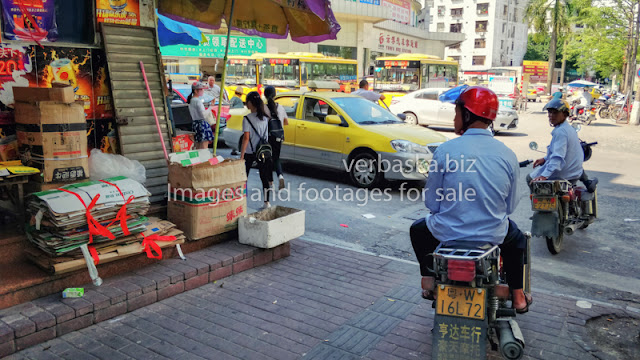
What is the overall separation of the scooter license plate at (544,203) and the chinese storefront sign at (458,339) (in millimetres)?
3395

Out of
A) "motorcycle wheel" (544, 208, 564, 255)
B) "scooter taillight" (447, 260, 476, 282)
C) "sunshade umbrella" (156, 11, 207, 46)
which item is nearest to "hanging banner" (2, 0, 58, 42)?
"scooter taillight" (447, 260, 476, 282)

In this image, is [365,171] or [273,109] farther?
[365,171]

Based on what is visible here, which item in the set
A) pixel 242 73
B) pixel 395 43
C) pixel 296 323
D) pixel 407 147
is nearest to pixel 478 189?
pixel 296 323

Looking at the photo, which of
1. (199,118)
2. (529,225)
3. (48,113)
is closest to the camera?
(48,113)

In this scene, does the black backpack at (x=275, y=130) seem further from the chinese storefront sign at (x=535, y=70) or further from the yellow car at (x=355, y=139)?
the chinese storefront sign at (x=535, y=70)

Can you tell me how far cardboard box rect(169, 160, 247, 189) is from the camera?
4930 millimetres

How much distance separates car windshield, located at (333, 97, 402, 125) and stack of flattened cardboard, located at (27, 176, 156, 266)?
5.77 metres

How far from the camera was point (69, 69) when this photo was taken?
16.7 ft

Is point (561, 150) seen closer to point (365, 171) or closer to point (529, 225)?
point (529, 225)

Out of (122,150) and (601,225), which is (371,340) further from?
(601,225)

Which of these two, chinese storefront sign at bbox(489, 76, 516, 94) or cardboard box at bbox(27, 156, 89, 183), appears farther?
chinese storefront sign at bbox(489, 76, 516, 94)

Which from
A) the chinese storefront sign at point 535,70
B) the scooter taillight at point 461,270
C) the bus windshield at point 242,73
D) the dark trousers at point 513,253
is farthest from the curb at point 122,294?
the chinese storefront sign at point 535,70

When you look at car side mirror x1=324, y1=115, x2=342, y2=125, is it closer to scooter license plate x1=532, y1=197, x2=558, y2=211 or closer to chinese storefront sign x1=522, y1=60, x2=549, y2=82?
scooter license plate x1=532, y1=197, x2=558, y2=211

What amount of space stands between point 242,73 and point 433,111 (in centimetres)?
919
